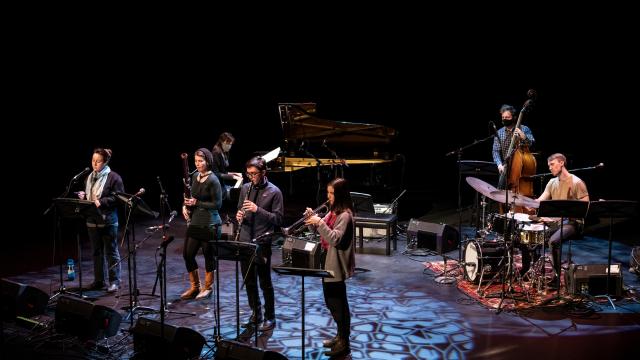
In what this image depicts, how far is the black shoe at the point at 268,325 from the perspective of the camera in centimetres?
613

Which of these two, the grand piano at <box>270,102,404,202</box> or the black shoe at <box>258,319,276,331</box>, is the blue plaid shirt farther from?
the black shoe at <box>258,319,276,331</box>

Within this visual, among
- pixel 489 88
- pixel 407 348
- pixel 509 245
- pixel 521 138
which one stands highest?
pixel 489 88

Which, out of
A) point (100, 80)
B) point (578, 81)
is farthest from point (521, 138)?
point (100, 80)

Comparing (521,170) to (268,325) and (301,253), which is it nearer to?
(301,253)

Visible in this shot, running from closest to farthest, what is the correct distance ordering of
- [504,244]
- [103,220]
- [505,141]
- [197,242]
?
[197,242]
[103,220]
[504,244]
[505,141]

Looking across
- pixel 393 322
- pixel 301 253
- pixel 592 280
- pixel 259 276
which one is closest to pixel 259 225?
pixel 259 276

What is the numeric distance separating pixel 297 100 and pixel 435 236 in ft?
29.4

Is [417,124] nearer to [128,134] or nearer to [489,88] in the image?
[489,88]

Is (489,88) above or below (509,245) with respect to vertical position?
above

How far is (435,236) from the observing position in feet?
28.4

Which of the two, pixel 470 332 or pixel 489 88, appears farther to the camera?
pixel 489 88

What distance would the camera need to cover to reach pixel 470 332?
20.0ft

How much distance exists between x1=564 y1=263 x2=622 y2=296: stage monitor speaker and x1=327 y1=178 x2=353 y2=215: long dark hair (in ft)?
11.6

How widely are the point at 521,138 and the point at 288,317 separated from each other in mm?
4636
